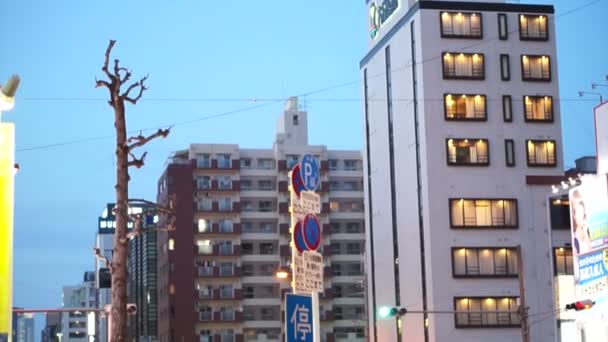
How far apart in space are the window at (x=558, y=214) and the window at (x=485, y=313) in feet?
20.5

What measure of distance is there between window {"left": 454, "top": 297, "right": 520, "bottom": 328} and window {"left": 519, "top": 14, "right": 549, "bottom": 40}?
736 inches

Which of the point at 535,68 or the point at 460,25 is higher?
the point at 460,25

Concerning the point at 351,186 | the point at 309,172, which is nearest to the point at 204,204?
the point at 351,186

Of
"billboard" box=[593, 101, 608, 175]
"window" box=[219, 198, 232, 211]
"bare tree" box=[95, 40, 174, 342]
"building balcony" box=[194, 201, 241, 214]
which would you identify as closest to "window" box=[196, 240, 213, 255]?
"building balcony" box=[194, 201, 241, 214]

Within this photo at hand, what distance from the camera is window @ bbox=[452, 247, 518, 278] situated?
234 ft

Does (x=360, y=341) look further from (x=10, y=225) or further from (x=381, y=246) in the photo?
(x=10, y=225)

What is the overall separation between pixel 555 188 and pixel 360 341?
165 ft

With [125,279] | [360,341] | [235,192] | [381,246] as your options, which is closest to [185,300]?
[235,192]

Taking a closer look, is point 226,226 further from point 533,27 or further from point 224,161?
point 533,27

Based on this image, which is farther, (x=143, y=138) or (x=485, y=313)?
(x=485, y=313)

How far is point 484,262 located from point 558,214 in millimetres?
6184

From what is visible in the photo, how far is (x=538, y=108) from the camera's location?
2968 inches

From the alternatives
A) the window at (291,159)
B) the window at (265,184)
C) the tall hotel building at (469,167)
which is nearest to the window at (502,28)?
Answer: the tall hotel building at (469,167)

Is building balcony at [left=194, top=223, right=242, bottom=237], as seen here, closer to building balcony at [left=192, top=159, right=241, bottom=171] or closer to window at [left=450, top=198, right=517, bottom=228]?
building balcony at [left=192, top=159, right=241, bottom=171]
